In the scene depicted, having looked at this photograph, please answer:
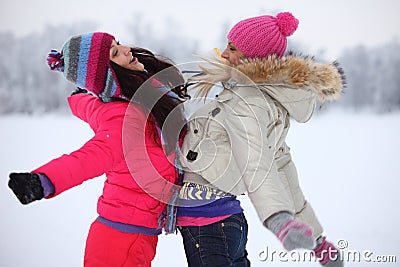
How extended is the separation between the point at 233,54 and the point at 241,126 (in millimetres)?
206

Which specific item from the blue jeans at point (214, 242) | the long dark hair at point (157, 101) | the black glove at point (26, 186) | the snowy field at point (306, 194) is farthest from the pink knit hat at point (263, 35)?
the snowy field at point (306, 194)

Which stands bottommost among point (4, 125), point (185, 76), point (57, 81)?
point (4, 125)

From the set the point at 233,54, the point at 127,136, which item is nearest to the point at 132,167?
the point at 127,136

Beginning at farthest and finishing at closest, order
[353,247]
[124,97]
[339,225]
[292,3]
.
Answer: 1. [292,3]
2. [339,225]
3. [353,247]
4. [124,97]

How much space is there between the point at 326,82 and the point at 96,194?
1.40m

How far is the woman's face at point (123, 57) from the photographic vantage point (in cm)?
96

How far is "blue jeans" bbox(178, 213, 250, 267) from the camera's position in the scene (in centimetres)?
98

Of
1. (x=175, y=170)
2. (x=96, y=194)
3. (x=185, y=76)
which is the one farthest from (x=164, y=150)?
(x=96, y=194)

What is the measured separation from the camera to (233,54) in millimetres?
1050

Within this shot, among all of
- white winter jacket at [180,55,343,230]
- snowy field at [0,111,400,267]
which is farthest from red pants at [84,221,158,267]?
snowy field at [0,111,400,267]

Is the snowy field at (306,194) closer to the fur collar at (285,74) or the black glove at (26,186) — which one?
the fur collar at (285,74)

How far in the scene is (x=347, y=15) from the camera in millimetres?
3424

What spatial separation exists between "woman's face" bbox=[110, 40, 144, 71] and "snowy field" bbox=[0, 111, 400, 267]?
0.86 m

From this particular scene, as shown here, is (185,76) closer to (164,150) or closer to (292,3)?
(164,150)
